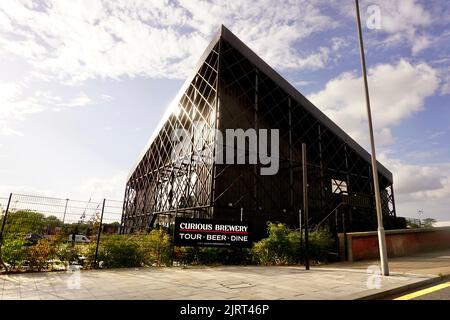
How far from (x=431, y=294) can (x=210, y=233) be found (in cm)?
820

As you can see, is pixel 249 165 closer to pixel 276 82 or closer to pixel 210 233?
pixel 276 82

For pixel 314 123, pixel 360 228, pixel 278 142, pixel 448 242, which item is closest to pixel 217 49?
pixel 278 142

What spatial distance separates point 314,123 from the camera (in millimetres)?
25688

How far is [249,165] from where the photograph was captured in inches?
827

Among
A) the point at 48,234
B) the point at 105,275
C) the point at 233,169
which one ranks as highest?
the point at 233,169

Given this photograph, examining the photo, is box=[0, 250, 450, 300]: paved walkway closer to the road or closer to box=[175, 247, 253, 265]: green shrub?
the road

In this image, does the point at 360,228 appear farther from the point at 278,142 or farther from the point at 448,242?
the point at 278,142

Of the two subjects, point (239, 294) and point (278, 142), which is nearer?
point (239, 294)

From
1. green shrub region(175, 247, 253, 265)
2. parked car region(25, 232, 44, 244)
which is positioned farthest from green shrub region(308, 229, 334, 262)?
parked car region(25, 232, 44, 244)

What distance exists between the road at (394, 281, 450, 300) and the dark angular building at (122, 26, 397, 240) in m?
8.60

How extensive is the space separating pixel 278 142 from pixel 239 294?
1835 centimetres

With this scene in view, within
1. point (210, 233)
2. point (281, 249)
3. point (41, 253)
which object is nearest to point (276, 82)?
point (281, 249)

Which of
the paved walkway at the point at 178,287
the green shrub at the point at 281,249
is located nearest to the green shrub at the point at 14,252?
the paved walkway at the point at 178,287

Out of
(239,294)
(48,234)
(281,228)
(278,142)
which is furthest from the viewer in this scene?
(278,142)
